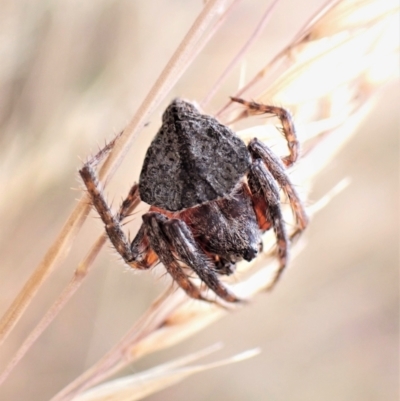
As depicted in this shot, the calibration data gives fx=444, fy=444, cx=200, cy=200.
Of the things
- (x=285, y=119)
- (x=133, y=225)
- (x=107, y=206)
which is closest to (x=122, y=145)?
(x=107, y=206)

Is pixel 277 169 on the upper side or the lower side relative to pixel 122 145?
lower

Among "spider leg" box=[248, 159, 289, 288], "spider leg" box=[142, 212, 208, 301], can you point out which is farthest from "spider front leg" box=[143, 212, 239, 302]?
"spider leg" box=[248, 159, 289, 288]

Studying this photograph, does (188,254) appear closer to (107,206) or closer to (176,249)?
(176,249)

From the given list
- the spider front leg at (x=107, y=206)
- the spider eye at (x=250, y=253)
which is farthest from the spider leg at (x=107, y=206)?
the spider eye at (x=250, y=253)

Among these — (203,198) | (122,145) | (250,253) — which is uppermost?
(122,145)

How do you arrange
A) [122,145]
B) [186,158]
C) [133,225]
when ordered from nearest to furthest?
[122,145], [186,158], [133,225]

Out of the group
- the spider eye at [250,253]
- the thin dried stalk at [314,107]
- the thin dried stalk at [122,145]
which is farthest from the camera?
the spider eye at [250,253]

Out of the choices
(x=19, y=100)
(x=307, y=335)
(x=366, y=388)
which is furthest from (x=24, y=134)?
(x=366, y=388)

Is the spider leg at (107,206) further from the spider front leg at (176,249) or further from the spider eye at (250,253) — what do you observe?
the spider eye at (250,253)
